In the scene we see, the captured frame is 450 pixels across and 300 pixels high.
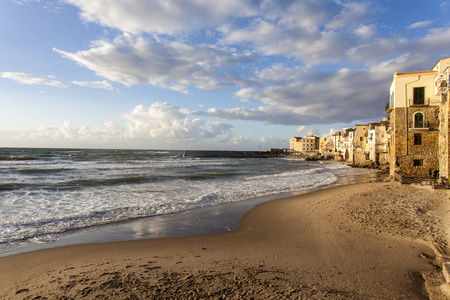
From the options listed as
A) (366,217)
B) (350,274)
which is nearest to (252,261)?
(350,274)

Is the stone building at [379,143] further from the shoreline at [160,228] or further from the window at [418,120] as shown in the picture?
the shoreline at [160,228]

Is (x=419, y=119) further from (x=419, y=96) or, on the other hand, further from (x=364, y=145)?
(x=364, y=145)

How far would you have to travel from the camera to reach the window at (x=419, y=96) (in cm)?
1880

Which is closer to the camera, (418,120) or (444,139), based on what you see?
(444,139)

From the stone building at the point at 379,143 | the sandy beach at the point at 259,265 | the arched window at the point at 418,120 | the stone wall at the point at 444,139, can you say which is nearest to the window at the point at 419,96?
the arched window at the point at 418,120

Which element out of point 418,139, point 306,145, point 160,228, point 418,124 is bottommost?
point 160,228

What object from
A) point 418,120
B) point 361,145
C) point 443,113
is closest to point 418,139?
point 418,120

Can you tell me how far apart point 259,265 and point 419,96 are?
21.0 metres

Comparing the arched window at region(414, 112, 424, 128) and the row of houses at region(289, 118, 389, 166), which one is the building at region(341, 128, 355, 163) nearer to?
the row of houses at region(289, 118, 389, 166)

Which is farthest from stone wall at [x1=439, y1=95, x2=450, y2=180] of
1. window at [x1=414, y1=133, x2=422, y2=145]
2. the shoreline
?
the shoreline

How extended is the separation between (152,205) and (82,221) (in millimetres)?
3444

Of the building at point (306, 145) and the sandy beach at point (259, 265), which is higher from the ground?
the building at point (306, 145)

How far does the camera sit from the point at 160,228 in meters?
8.73

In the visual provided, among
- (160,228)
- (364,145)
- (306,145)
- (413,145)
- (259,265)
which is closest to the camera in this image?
(259,265)
